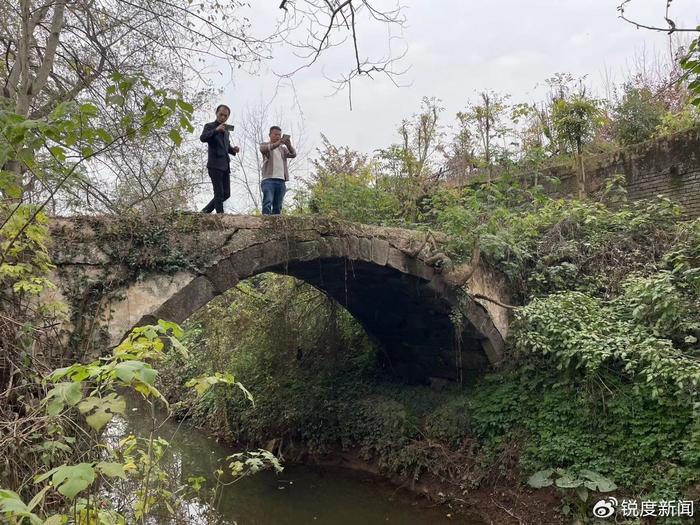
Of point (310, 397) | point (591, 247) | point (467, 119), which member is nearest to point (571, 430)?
point (591, 247)

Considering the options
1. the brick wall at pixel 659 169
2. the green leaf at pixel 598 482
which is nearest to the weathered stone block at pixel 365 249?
the green leaf at pixel 598 482

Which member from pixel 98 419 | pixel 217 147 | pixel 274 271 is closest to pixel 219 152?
pixel 217 147

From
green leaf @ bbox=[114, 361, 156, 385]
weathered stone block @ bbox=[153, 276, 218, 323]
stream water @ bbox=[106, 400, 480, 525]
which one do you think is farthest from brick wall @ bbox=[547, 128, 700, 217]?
green leaf @ bbox=[114, 361, 156, 385]

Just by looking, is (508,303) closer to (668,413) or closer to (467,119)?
(668,413)

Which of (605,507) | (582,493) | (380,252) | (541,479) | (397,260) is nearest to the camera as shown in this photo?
(605,507)

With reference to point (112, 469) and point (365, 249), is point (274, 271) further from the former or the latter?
point (112, 469)

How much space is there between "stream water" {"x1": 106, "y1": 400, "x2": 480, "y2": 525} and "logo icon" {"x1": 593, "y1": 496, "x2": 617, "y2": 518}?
1232 mm

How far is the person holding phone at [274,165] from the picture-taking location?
5504mm

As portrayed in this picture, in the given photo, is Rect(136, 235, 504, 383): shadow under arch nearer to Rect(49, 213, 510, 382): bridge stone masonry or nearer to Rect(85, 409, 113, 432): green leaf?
Rect(49, 213, 510, 382): bridge stone masonry

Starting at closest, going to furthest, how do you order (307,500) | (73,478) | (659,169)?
(73,478) < (307,500) < (659,169)

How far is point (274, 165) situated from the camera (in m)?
5.50

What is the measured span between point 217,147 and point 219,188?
1.22ft

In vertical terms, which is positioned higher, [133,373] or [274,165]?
[274,165]

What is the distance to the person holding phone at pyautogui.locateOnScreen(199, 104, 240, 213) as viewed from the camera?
480 cm
